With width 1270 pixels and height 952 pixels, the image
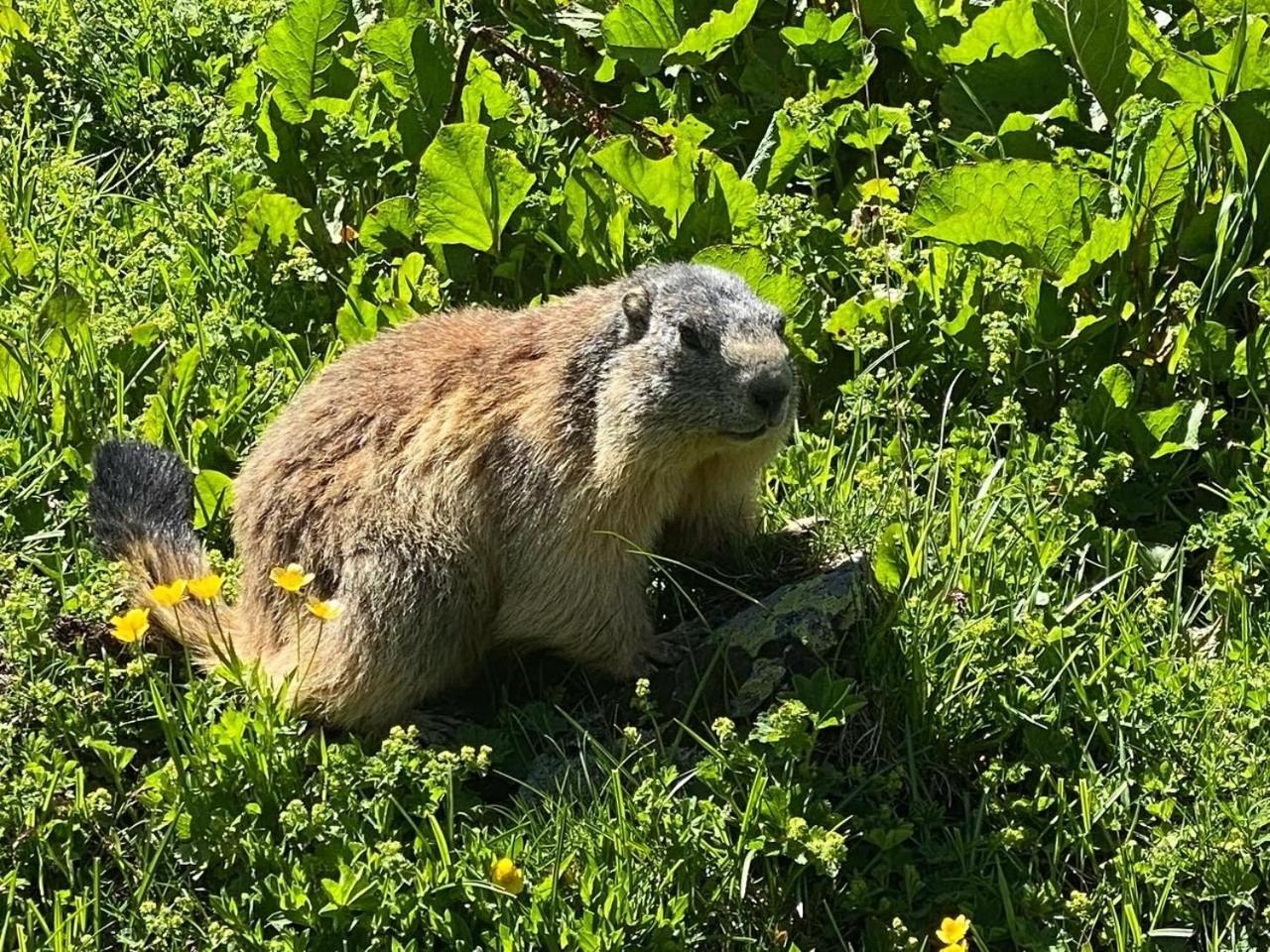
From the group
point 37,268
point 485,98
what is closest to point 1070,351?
point 485,98

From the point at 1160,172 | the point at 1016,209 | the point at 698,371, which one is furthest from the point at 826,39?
the point at 698,371

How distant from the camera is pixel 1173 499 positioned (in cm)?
545

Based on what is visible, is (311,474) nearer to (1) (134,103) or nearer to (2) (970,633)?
(2) (970,633)

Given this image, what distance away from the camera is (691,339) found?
4.84 m

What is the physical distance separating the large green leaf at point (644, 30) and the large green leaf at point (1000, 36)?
107 centimetres

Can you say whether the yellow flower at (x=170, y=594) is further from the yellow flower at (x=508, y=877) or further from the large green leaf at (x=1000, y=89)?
the large green leaf at (x=1000, y=89)

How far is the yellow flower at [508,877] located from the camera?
13.5 ft

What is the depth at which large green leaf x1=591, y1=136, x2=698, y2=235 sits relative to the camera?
19.2 feet

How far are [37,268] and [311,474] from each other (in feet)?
6.56

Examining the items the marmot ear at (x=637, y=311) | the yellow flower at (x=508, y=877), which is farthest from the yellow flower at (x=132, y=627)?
the marmot ear at (x=637, y=311)

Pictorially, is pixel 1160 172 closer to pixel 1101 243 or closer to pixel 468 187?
pixel 1101 243

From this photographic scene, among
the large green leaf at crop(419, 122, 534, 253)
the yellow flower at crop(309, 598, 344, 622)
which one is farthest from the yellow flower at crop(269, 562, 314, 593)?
the large green leaf at crop(419, 122, 534, 253)

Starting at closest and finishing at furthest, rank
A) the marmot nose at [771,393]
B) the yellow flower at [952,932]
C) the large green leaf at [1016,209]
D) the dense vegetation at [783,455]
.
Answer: the yellow flower at [952,932], the dense vegetation at [783,455], the marmot nose at [771,393], the large green leaf at [1016,209]

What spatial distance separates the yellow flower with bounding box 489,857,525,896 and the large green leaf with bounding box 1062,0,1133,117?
352 centimetres
